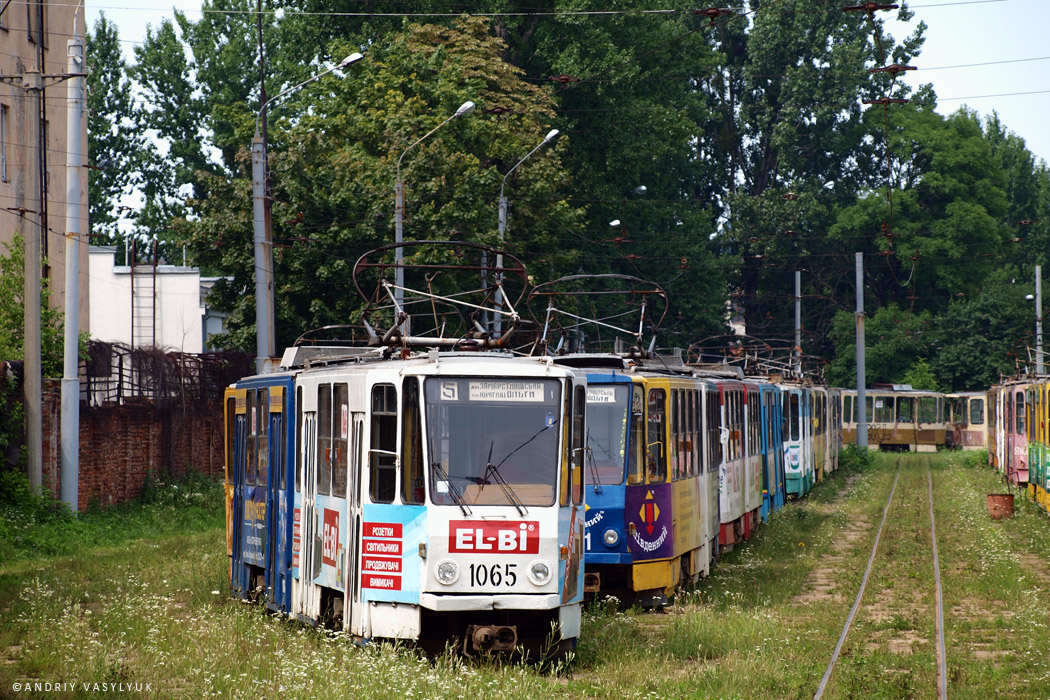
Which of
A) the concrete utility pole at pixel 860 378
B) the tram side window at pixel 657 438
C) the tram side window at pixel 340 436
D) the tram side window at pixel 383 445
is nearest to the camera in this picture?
the tram side window at pixel 383 445

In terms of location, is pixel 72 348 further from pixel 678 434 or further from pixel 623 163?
pixel 623 163

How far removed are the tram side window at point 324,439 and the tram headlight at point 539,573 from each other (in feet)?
7.09

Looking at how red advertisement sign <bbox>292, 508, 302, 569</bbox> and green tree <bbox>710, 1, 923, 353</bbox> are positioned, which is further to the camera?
green tree <bbox>710, 1, 923, 353</bbox>

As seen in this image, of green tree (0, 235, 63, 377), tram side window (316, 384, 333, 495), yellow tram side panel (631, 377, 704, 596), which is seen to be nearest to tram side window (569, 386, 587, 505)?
tram side window (316, 384, 333, 495)

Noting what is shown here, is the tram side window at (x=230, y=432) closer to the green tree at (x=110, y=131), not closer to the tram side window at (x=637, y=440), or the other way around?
the tram side window at (x=637, y=440)

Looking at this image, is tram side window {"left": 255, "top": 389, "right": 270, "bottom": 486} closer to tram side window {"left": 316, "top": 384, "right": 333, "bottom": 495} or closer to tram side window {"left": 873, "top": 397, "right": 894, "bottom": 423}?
tram side window {"left": 316, "top": 384, "right": 333, "bottom": 495}

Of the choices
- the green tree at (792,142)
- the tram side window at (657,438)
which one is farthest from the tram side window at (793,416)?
the green tree at (792,142)

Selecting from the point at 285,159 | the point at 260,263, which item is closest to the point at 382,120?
the point at 285,159

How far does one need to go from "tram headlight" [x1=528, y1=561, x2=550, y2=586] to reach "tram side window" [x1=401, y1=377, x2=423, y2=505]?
1019 millimetres

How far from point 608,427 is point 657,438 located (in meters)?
0.61

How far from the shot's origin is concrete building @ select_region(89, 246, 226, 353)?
51062 millimetres

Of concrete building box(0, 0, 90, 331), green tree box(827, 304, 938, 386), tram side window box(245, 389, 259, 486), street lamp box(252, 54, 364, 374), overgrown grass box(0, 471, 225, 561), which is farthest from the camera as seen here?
green tree box(827, 304, 938, 386)

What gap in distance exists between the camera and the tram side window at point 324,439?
1218 centimetres

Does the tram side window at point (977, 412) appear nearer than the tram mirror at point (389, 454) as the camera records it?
No
